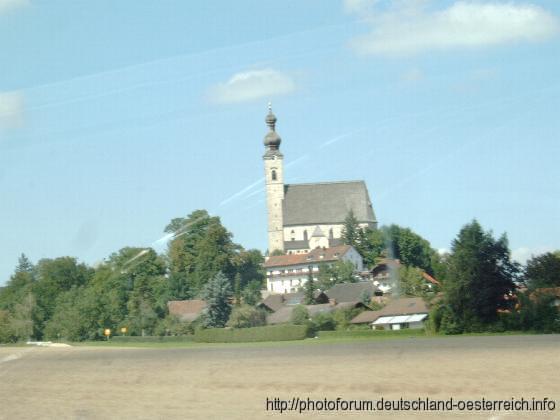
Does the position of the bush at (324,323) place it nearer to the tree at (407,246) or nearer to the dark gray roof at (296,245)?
the tree at (407,246)

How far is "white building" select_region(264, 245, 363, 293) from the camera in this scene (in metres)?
140

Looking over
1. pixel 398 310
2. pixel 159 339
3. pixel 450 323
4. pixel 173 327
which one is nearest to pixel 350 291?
pixel 398 310

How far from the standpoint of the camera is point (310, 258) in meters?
153

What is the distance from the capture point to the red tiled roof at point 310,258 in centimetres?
14788

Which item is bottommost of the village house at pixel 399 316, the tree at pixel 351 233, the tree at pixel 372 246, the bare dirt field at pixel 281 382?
the bare dirt field at pixel 281 382

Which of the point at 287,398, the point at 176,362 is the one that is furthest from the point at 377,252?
the point at 287,398

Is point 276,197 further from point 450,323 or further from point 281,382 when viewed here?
point 281,382

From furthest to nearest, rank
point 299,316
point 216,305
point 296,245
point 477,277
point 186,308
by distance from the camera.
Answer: point 296,245 → point 186,308 → point 216,305 → point 299,316 → point 477,277

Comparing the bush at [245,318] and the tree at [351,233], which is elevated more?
the tree at [351,233]

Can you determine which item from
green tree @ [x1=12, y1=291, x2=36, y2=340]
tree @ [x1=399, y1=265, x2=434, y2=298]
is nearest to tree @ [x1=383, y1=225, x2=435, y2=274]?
tree @ [x1=399, y1=265, x2=434, y2=298]

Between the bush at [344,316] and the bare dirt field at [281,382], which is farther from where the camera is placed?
the bush at [344,316]

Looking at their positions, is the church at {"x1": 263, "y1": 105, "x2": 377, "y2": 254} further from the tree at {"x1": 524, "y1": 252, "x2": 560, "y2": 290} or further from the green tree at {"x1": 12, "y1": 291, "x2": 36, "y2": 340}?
the tree at {"x1": 524, "y1": 252, "x2": 560, "y2": 290}

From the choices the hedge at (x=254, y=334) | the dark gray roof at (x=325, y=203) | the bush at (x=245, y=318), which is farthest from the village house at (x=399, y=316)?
the dark gray roof at (x=325, y=203)

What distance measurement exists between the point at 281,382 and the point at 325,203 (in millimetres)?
162381
